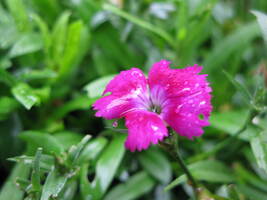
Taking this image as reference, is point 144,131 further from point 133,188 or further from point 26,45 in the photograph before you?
point 26,45

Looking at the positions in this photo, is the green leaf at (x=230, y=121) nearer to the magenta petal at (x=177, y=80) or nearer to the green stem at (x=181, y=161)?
the green stem at (x=181, y=161)

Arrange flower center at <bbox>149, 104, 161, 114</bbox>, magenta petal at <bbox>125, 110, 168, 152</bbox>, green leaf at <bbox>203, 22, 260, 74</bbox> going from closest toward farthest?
magenta petal at <bbox>125, 110, 168, 152</bbox> → flower center at <bbox>149, 104, 161, 114</bbox> → green leaf at <bbox>203, 22, 260, 74</bbox>

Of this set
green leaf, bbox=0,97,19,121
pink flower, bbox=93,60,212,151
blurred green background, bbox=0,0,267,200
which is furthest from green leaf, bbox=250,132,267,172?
green leaf, bbox=0,97,19,121

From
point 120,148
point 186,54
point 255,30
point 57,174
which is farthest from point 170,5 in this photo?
point 57,174

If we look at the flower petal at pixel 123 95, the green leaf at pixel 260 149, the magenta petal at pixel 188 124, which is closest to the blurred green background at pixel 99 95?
the green leaf at pixel 260 149

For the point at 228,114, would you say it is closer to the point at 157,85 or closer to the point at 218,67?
the point at 218,67

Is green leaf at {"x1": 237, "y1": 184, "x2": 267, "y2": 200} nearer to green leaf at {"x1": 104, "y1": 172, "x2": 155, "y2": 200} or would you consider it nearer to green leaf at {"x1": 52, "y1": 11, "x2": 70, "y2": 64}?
green leaf at {"x1": 104, "y1": 172, "x2": 155, "y2": 200}
